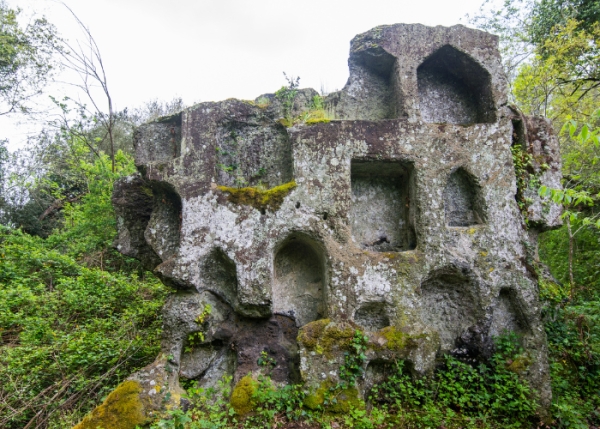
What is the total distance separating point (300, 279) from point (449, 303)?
1911 mm

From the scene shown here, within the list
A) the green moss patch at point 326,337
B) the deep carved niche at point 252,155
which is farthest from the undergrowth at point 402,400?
the deep carved niche at point 252,155

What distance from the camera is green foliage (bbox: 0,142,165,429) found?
14.1 feet

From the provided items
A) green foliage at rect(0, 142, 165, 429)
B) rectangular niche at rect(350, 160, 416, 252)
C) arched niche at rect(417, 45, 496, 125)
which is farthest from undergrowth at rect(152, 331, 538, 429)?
arched niche at rect(417, 45, 496, 125)

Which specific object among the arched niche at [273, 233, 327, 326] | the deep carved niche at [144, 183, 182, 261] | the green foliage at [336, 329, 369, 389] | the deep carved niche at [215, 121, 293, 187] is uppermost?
the deep carved niche at [215, 121, 293, 187]

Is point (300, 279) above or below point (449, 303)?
above

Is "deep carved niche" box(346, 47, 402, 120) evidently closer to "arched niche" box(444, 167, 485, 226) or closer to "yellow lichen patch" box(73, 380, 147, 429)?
"arched niche" box(444, 167, 485, 226)

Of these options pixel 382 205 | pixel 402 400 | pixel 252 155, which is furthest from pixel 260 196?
pixel 402 400

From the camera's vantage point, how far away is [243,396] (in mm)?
4062

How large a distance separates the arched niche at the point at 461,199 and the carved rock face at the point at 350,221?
0.02 meters

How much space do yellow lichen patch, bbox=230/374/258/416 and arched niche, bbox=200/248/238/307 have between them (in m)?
0.91

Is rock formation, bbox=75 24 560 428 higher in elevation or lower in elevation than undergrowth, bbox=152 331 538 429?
higher

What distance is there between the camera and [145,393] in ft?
13.3

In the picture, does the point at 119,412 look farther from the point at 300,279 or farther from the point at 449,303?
the point at 449,303

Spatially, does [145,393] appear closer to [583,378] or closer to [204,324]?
[204,324]
